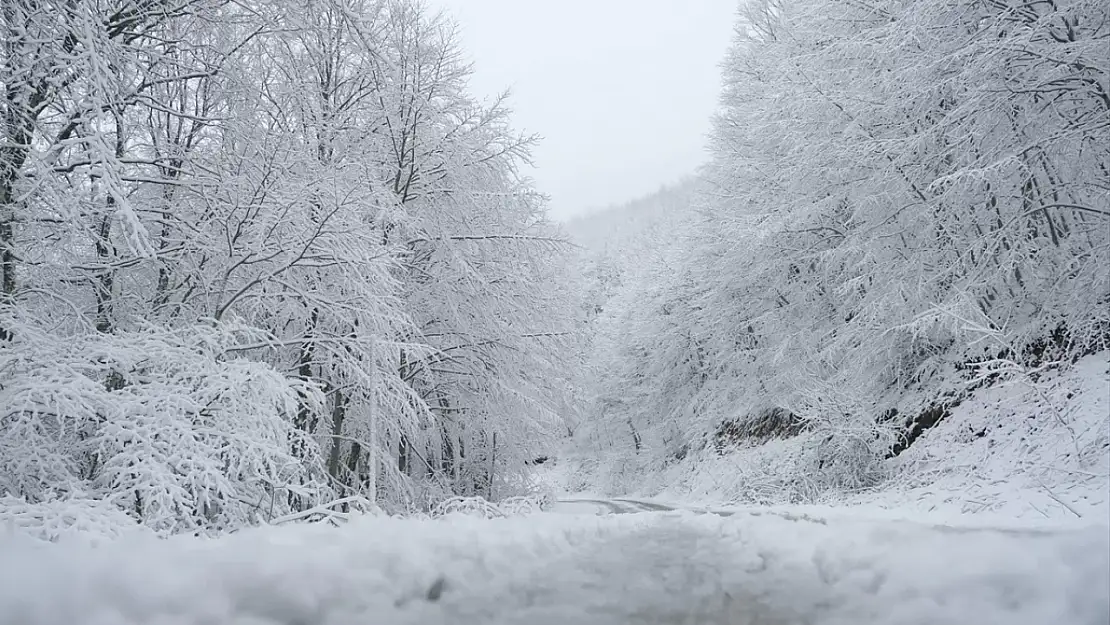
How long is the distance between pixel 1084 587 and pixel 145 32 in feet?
25.3

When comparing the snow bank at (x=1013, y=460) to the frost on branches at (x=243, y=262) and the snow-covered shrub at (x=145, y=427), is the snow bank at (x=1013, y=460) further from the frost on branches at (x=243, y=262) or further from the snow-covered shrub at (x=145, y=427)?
the snow-covered shrub at (x=145, y=427)

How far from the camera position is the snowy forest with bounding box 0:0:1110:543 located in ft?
16.4

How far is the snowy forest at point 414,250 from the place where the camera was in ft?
16.4

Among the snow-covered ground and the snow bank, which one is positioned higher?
the snow-covered ground

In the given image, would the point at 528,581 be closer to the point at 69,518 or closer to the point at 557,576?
the point at 557,576

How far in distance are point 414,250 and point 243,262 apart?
4.55 m

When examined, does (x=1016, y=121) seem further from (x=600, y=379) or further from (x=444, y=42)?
(x=600, y=379)

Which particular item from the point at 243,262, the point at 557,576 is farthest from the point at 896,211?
the point at 557,576

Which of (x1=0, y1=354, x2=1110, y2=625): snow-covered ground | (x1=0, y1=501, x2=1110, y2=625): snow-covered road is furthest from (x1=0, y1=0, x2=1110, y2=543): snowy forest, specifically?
(x1=0, y1=501, x2=1110, y2=625): snow-covered road

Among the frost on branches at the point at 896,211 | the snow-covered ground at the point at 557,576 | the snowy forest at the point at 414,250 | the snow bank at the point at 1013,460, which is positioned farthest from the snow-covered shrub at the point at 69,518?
the frost on branches at the point at 896,211

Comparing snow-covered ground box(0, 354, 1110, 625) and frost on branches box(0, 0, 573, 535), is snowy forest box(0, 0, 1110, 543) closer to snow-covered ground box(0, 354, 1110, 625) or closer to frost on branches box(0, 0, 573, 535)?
frost on branches box(0, 0, 573, 535)

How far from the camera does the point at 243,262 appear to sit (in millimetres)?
6496

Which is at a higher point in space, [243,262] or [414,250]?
[414,250]

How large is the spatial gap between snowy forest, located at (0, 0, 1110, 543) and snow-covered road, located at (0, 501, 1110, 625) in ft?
6.68
